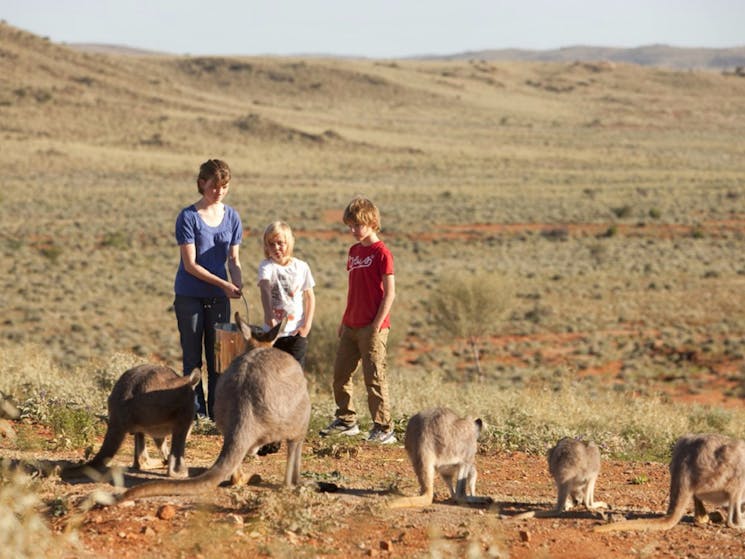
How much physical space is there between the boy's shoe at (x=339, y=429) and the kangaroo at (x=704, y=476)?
10.1ft

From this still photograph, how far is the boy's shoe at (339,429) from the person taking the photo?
28.6 ft

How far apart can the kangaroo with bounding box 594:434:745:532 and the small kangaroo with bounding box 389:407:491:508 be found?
107cm

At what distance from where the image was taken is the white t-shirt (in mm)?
7727

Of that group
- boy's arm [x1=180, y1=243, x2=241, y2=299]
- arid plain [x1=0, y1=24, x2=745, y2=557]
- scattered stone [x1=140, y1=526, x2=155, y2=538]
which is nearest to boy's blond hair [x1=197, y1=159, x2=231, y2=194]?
boy's arm [x1=180, y1=243, x2=241, y2=299]

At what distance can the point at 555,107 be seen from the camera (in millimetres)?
116688

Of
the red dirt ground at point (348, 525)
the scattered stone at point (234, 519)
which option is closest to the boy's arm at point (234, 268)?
the red dirt ground at point (348, 525)

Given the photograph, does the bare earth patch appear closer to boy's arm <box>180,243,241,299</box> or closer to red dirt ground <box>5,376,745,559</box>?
red dirt ground <box>5,376,745,559</box>

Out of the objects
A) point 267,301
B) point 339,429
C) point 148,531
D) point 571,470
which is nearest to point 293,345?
point 267,301

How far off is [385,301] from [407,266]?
88.3 ft

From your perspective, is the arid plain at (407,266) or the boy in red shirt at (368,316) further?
the boy in red shirt at (368,316)

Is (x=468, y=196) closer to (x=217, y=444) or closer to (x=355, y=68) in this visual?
(x=217, y=444)

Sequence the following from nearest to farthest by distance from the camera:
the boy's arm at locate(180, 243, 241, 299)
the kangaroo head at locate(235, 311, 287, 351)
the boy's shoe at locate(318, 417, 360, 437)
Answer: the kangaroo head at locate(235, 311, 287, 351) → the boy's arm at locate(180, 243, 241, 299) → the boy's shoe at locate(318, 417, 360, 437)

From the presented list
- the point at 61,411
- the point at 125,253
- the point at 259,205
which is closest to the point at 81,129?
the point at 259,205

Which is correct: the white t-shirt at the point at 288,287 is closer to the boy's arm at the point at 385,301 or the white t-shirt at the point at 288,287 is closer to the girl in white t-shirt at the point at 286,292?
the girl in white t-shirt at the point at 286,292
